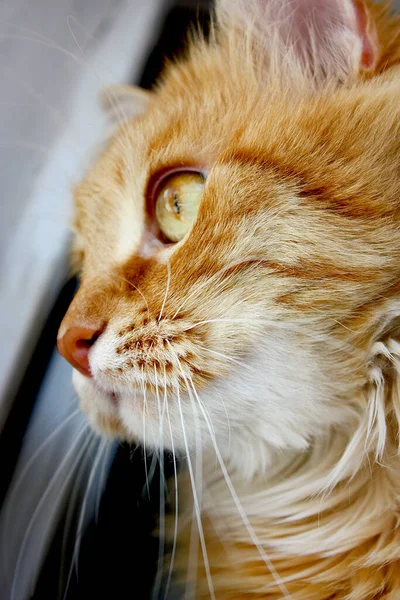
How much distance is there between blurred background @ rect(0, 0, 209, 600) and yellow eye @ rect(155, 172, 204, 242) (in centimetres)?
20

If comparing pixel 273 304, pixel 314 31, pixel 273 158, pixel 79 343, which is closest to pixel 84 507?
pixel 79 343

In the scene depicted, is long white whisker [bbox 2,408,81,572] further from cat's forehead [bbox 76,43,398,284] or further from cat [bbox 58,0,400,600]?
cat's forehead [bbox 76,43,398,284]

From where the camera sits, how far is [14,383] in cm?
68

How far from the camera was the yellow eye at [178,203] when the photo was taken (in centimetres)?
73

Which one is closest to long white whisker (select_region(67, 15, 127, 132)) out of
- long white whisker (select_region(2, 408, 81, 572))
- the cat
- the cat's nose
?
the cat

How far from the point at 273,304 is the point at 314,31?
38 cm

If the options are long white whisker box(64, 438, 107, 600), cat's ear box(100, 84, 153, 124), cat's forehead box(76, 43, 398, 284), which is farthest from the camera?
cat's ear box(100, 84, 153, 124)

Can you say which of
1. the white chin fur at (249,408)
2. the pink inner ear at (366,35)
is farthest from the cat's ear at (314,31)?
the white chin fur at (249,408)

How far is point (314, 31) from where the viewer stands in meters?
0.71

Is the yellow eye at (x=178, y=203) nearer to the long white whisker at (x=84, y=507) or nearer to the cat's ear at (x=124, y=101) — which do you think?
the cat's ear at (x=124, y=101)

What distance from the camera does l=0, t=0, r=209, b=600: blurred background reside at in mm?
684

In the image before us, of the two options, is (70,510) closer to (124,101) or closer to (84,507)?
(84,507)

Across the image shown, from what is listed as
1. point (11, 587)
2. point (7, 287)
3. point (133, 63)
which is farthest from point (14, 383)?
point (133, 63)

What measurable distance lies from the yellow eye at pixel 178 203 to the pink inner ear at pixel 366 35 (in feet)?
0.83
